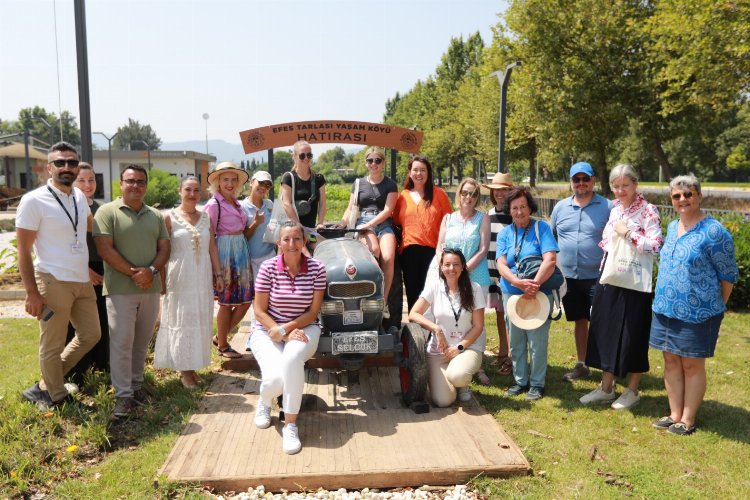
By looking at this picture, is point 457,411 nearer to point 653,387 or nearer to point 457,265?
point 457,265

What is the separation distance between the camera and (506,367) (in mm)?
6320

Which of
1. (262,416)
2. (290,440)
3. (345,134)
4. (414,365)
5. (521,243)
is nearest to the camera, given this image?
(290,440)

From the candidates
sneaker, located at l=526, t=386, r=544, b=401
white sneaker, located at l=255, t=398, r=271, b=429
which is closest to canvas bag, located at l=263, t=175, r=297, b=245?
white sneaker, located at l=255, t=398, r=271, b=429

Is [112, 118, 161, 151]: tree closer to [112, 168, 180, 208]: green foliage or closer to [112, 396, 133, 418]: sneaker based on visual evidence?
[112, 168, 180, 208]: green foliage

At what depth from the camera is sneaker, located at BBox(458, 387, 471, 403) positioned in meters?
5.25

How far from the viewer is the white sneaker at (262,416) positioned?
4.66m

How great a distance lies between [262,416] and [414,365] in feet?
4.33

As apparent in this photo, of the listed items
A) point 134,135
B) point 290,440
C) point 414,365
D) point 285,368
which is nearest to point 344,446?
point 290,440

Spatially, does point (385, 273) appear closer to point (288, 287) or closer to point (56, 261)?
point (288, 287)

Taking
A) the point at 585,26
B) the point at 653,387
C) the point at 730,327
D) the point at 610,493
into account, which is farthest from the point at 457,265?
the point at 585,26

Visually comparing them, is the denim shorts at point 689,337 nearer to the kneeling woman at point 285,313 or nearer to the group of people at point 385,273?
the group of people at point 385,273

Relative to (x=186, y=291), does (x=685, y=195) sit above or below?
above

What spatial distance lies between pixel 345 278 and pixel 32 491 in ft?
8.66

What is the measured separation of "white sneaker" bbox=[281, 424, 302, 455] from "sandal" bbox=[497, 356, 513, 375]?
2713 millimetres
